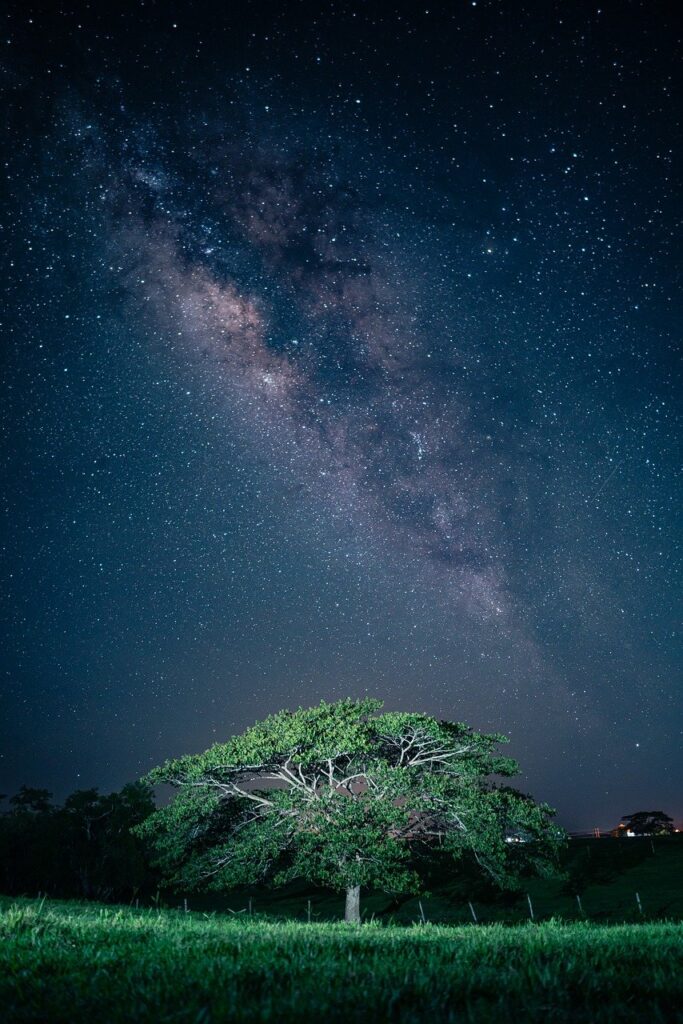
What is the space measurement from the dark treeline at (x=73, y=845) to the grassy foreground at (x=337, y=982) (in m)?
59.2

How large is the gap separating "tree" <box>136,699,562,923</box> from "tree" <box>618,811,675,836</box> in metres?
111

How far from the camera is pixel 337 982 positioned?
13.1 feet

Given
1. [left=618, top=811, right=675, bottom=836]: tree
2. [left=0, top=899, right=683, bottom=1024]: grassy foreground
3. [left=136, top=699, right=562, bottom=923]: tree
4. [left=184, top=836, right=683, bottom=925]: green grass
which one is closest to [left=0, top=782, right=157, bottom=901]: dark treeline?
[left=184, top=836, right=683, bottom=925]: green grass

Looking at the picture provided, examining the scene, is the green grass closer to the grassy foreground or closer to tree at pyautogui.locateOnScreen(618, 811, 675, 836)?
the grassy foreground

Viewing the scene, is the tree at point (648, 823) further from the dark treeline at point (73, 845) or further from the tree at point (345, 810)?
the tree at point (345, 810)

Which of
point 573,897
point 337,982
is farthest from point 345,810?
point 573,897

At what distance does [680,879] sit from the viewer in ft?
136

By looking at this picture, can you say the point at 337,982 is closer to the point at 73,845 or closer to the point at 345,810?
the point at 345,810

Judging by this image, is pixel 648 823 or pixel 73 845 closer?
pixel 73 845

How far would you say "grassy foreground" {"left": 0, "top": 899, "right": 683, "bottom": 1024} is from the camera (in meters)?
3.30

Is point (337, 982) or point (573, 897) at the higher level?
point (337, 982)

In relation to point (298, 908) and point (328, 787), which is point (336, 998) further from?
point (298, 908)

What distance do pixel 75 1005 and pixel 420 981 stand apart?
2158mm

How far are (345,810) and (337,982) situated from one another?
16123 millimetres
